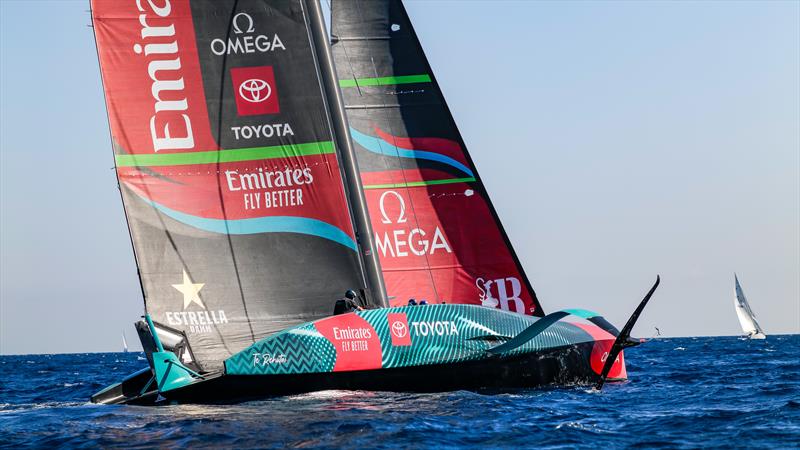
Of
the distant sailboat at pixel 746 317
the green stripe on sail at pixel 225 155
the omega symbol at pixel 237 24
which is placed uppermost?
the omega symbol at pixel 237 24

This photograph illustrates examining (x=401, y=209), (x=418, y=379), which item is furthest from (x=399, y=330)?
(x=401, y=209)

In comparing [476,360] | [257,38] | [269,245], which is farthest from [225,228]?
[476,360]

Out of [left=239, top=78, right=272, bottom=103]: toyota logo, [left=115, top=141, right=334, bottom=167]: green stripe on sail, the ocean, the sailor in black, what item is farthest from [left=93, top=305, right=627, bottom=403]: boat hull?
[left=239, top=78, right=272, bottom=103]: toyota logo

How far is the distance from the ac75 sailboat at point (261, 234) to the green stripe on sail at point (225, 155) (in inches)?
0.8

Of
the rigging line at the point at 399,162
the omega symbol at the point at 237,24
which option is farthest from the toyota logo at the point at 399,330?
the rigging line at the point at 399,162

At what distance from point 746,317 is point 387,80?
59.9 meters

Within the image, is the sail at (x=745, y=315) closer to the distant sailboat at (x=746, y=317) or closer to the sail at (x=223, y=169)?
Answer: the distant sailboat at (x=746, y=317)

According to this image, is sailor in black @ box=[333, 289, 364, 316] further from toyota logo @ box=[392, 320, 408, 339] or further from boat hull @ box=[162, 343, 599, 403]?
boat hull @ box=[162, 343, 599, 403]

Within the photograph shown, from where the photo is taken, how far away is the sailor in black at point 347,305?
1455 centimetres

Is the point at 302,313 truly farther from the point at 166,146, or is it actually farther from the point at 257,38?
the point at 257,38

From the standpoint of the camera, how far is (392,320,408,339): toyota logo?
14.1 m

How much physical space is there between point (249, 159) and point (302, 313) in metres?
2.29

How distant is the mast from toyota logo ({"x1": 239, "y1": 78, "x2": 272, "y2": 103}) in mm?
865

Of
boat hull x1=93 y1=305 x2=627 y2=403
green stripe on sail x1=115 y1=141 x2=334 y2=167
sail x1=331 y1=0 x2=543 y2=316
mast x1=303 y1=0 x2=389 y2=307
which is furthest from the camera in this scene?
sail x1=331 y1=0 x2=543 y2=316
